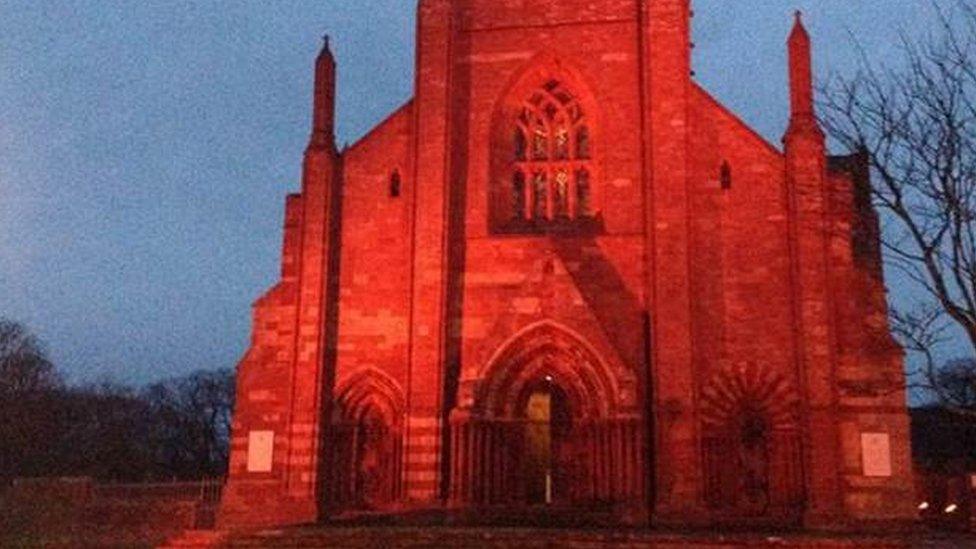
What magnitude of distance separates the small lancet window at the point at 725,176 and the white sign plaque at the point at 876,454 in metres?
6.33

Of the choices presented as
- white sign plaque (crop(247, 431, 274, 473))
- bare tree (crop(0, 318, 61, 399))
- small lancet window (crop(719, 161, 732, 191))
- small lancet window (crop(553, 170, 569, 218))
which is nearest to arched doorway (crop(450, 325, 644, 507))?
small lancet window (crop(553, 170, 569, 218))

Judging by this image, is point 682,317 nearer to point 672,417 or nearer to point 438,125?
point 672,417

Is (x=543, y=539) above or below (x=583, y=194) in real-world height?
below

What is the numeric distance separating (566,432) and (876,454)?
267 inches

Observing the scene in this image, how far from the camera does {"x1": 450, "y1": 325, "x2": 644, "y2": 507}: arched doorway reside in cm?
2352

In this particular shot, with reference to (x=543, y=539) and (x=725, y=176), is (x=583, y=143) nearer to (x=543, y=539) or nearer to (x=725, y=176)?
(x=725, y=176)

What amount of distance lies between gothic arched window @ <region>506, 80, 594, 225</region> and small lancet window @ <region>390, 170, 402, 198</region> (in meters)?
2.72

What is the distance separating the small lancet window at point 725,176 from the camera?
83.3 ft

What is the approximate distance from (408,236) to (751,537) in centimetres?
1077

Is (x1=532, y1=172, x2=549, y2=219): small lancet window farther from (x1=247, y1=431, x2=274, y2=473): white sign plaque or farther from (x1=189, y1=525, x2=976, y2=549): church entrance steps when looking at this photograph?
(x1=189, y1=525, x2=976, y2=549): church entrance steps

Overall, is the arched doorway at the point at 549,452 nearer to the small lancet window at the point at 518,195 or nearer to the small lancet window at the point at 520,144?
the small lancet window at the point at 518,195

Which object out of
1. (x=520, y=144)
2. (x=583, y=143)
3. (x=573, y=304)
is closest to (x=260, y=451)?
(x=573, y=304)

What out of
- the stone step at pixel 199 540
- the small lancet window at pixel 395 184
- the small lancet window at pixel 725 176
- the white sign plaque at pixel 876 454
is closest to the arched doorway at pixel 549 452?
the small lancet window at pixel 395 184

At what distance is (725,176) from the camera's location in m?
25.5
